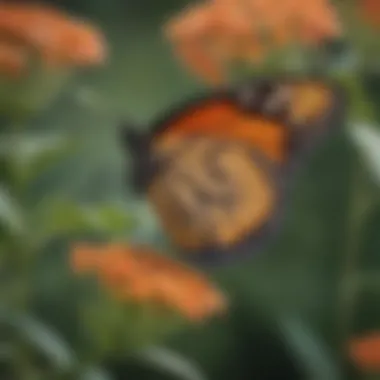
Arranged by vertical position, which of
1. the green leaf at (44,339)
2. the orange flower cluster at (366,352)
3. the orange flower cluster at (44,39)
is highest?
the orange flower cluster at (44,39)

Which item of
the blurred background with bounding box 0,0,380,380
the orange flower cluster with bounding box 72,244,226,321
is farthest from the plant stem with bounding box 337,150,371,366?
the orange flower cluster with bounding box 72,244,226,321

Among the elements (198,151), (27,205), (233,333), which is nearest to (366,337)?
(233,333)

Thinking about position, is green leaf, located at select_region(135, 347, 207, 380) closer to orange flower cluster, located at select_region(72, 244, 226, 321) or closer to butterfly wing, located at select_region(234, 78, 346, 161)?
orange flower cluster, located at select_region(72, 244, 226, 321)

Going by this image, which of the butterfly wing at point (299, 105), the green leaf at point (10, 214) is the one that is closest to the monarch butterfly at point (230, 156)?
the butterfly wing at point (299, 105)

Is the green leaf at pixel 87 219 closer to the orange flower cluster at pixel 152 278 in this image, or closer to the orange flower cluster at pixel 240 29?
the orange flower cluster at pixel 152 278

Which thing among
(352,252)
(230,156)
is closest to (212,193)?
(230,156)

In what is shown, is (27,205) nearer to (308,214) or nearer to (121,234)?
(121,234)

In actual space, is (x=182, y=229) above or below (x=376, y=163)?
below
